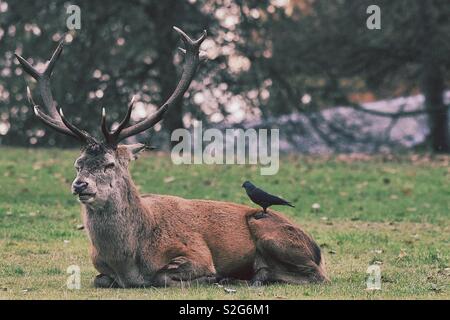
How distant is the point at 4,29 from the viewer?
78.7 feet

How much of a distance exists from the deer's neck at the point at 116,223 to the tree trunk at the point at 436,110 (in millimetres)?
16170

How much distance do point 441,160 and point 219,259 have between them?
12806mm

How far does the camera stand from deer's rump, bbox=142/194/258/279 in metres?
9.52

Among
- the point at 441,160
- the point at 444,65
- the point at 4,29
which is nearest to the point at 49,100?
→ the point at 441,160

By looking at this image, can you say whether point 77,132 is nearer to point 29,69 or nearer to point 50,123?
point 50,123

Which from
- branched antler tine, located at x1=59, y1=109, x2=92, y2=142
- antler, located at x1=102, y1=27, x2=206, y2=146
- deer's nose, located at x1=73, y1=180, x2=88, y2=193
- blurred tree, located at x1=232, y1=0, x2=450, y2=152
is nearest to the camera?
deer's nose, located at x1=73, y1=180, x2=88, y2=193

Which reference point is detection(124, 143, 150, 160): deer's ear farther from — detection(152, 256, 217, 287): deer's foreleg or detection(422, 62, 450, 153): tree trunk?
detection(422, 62, 450, 153): tree trunk

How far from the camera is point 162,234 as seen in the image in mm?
9461

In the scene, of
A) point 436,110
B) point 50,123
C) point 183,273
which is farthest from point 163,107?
point 436,110

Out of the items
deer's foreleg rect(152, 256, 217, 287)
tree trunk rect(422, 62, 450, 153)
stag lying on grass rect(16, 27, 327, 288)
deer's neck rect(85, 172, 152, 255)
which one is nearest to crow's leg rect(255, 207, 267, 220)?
stag lying on grass rect(16, 27, 327, 288)

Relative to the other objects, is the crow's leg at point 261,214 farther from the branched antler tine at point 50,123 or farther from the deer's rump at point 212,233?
the branched antler tine at point 50,123

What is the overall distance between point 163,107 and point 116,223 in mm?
1166

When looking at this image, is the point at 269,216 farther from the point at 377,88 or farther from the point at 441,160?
the point at 377,88

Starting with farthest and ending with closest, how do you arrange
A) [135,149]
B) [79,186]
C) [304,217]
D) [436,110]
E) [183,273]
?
[436,110] < [304,217] < [135,149] < [183,273] < [79,186]
